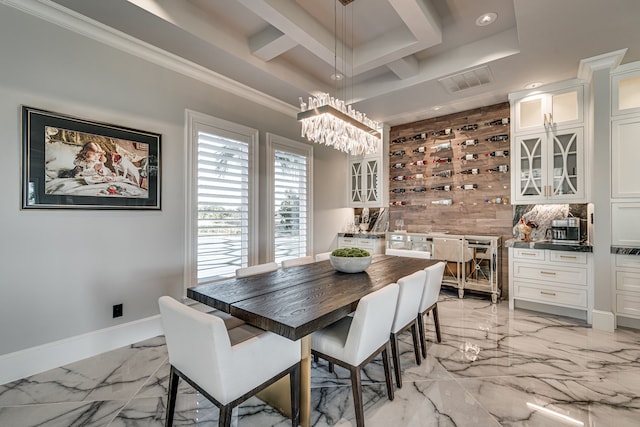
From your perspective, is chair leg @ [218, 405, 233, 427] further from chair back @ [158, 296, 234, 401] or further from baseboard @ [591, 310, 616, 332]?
baseboard @ [591, 310, 616, 332]

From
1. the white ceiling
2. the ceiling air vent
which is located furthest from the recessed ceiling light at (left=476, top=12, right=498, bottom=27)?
the ceiling air vent

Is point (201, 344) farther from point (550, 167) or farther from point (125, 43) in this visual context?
point (550, 167)

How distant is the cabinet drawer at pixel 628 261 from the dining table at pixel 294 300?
8.04 feet

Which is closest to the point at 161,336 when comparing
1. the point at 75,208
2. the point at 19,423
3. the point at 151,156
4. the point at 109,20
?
the point at 19,423

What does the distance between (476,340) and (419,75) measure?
302cm

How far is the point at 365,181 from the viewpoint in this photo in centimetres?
534

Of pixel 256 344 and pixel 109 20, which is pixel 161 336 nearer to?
pixel 256 344

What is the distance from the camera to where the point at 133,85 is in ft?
8.89

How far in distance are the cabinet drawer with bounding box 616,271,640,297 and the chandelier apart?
3.04 meters

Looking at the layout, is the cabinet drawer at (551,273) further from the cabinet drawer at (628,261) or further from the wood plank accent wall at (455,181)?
the wood plank accent wall at (455,181)

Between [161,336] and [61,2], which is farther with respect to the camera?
[161,336]

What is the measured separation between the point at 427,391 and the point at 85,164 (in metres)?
3.26

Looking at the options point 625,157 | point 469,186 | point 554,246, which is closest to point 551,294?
point 554,246

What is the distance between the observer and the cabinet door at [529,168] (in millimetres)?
3648
